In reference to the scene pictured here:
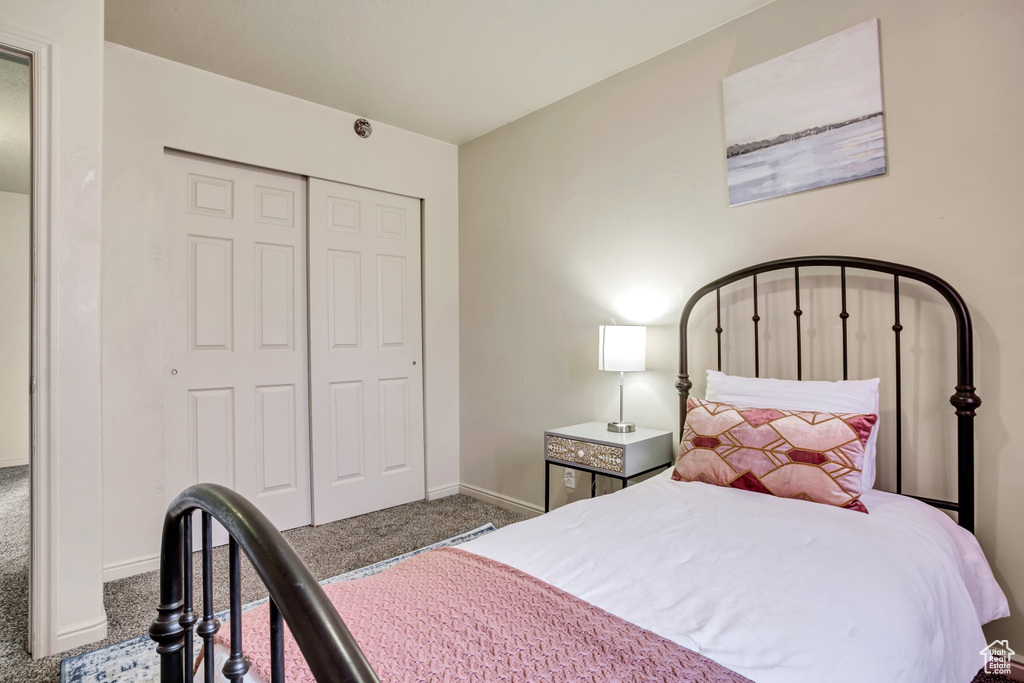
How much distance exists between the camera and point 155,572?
2.56 meters

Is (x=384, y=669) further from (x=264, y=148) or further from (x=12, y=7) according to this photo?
(x=264, y=148)

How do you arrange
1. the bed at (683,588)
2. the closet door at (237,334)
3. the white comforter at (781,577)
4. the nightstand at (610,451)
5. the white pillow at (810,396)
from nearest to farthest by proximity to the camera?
1. the bed at (683,588)
2. the white comforter at (781,577)
3. the white pillow at (810,396)
4. the nightstand at (610,451)
5. the closet door at (237,334)

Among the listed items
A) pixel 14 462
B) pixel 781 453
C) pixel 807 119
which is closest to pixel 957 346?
pixel 781 453

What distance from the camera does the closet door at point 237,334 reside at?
2746 millimetres

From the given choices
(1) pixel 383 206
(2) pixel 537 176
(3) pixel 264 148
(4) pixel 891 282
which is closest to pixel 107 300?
(3) pixel 264 148

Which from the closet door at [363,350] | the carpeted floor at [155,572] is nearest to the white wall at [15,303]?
the carpeted floor at [155,572]

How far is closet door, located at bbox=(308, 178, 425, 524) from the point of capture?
10.5 feet

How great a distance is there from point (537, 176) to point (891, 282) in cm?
197

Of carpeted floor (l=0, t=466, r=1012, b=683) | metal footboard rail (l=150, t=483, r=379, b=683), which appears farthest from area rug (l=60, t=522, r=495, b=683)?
metal footboard rail (l=150, t=483, r=379, b=683)

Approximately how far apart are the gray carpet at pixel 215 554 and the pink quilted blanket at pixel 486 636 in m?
1.32

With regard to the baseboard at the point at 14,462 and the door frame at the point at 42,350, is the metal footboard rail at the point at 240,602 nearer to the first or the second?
the door frame at the point at 42,350

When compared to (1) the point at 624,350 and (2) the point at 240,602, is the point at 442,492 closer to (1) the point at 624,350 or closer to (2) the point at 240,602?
(1) the point at 624,350

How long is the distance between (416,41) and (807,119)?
1.74m

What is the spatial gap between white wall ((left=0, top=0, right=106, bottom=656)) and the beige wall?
6.99 ft
